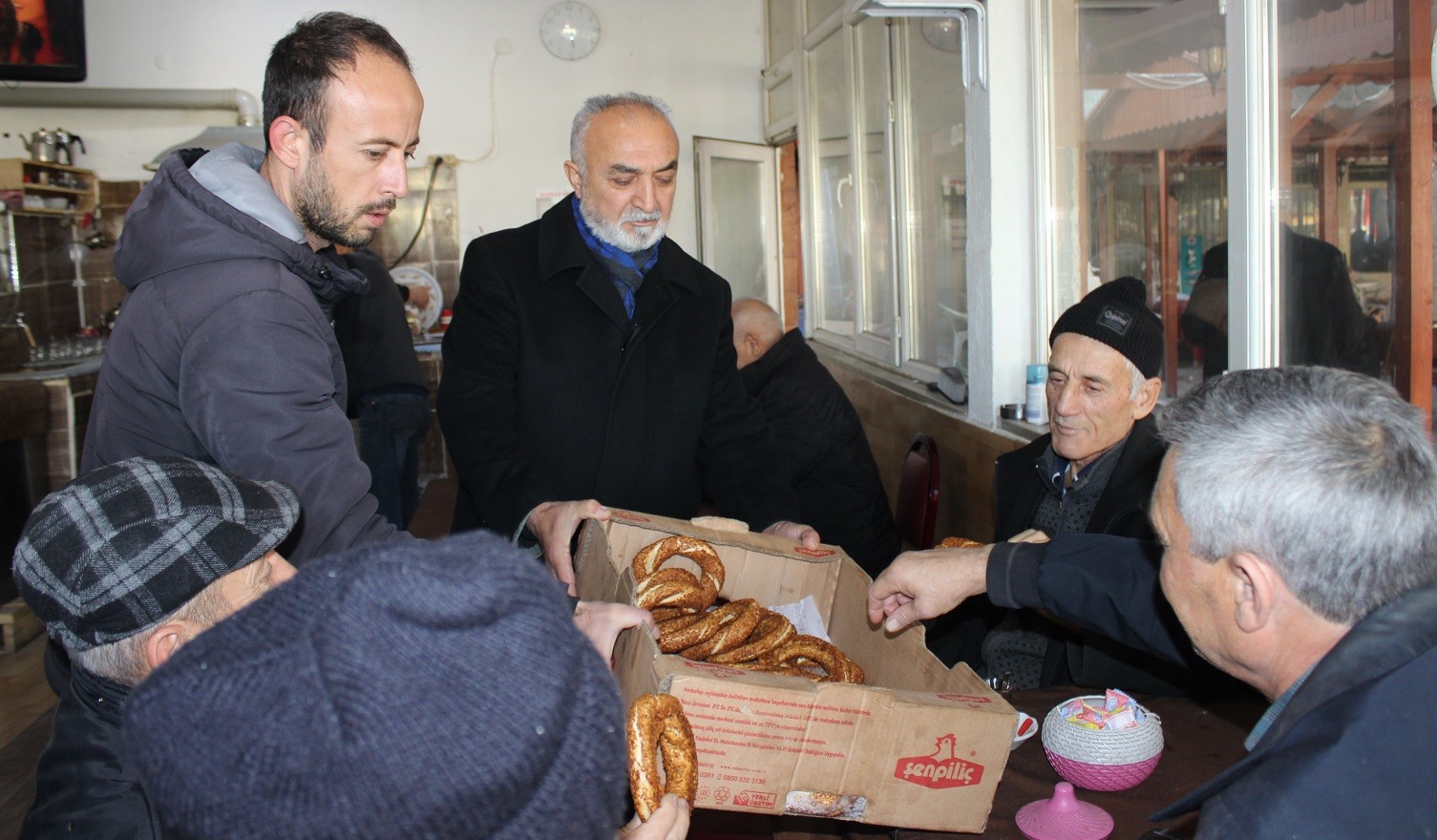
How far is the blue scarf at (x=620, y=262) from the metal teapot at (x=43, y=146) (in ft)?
20.5

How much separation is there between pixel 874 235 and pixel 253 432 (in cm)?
502

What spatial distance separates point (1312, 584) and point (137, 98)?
28.2 feet

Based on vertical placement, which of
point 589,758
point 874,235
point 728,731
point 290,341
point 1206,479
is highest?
point 874,235

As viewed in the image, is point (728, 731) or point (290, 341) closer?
point (728, 731)

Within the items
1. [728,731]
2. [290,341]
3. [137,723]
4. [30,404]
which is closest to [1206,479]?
[728,731]

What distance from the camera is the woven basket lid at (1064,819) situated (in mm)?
1505

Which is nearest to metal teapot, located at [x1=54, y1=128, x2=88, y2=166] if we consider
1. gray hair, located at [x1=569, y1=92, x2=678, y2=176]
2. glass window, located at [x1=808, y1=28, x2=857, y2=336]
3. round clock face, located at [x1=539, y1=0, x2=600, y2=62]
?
round clock face, located at [x1=539, y1=0, x2=600, y2=62]

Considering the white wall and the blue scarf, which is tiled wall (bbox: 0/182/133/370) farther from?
the blue scarf

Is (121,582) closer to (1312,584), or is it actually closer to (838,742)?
(838,742)

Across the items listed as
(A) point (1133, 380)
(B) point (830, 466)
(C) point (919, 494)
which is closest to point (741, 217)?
(B) point (830, 466)

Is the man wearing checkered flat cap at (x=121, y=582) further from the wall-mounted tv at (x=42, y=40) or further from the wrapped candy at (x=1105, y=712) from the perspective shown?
the wall-mounted tv at (x=42, y=40)

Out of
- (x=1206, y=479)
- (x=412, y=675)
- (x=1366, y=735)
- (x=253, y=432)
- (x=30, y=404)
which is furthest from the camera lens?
(x=30, y=404)

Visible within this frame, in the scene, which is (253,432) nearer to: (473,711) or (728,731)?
(728,731)

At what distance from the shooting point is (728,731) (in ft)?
4.66
